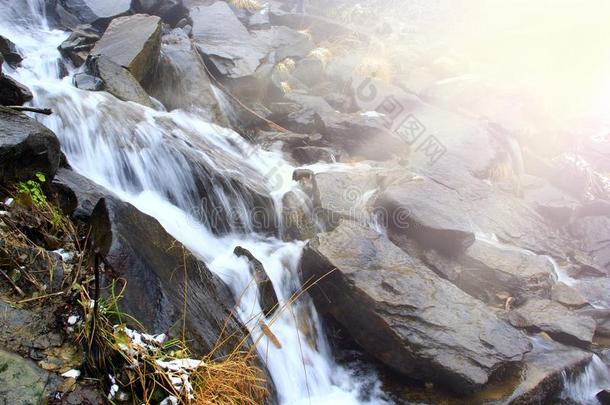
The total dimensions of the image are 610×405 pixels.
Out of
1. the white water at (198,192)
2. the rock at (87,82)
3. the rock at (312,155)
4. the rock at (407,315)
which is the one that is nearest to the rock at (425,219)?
the rock at (407,315)

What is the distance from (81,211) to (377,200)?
438 centimetres

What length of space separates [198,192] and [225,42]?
6.75 meters

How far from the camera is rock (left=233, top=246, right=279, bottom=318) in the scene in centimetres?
482

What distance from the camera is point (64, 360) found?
245 cm

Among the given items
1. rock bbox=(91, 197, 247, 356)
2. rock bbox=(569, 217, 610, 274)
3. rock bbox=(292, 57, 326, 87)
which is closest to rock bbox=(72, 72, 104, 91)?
rock bbox=(91, 197, 247, 356)

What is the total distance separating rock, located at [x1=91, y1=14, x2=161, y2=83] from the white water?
1.11 metres

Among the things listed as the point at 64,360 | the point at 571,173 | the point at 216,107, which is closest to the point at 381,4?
the point at 571,173

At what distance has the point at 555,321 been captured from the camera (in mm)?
5801

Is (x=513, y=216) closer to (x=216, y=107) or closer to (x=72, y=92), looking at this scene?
(x=216, y=107)

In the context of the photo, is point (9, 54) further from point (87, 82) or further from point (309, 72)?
point (309, 72)

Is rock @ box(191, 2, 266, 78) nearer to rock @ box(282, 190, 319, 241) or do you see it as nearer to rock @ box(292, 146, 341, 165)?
rock @ box(292, 146, 341, 165)

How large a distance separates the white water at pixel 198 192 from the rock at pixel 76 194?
36.7 inches

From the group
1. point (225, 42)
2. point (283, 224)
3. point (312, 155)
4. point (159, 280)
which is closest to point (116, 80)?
point (312, 155)

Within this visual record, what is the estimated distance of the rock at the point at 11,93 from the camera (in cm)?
524
